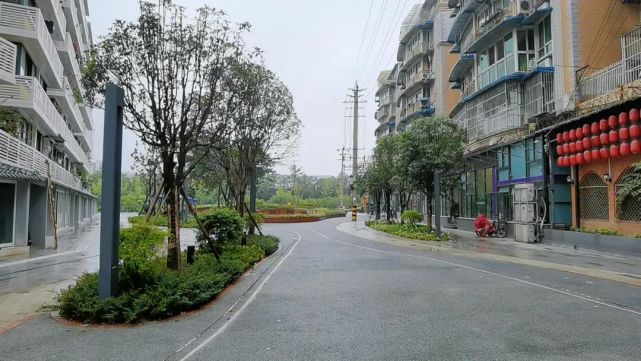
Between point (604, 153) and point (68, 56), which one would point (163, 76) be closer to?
point (604, 153)

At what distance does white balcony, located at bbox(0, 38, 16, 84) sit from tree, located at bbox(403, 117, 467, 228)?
17072mm

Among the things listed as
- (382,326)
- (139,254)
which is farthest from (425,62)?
(382,326)

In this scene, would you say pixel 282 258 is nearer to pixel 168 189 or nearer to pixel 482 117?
pixel 168 189

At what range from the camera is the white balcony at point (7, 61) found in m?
17.2

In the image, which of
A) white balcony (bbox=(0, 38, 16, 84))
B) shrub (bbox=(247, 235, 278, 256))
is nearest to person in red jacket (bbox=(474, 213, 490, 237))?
shrub (bbox=(247, 235, 278, 256))

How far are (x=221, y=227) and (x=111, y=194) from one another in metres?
6.13

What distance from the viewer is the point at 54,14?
24812mm

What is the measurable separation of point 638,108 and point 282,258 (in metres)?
12.9

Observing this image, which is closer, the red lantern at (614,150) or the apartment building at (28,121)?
the red lantern at (614,150)

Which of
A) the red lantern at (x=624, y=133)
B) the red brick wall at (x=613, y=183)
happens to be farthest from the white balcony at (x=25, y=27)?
the red brick wall at (x=613, y=183)

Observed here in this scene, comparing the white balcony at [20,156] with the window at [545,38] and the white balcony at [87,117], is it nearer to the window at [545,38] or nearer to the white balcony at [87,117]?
the window at [545,38]

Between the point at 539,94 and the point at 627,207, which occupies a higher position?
the point at 539,94

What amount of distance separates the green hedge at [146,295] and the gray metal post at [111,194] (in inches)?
12.0

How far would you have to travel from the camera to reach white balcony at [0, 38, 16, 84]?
17.2m
